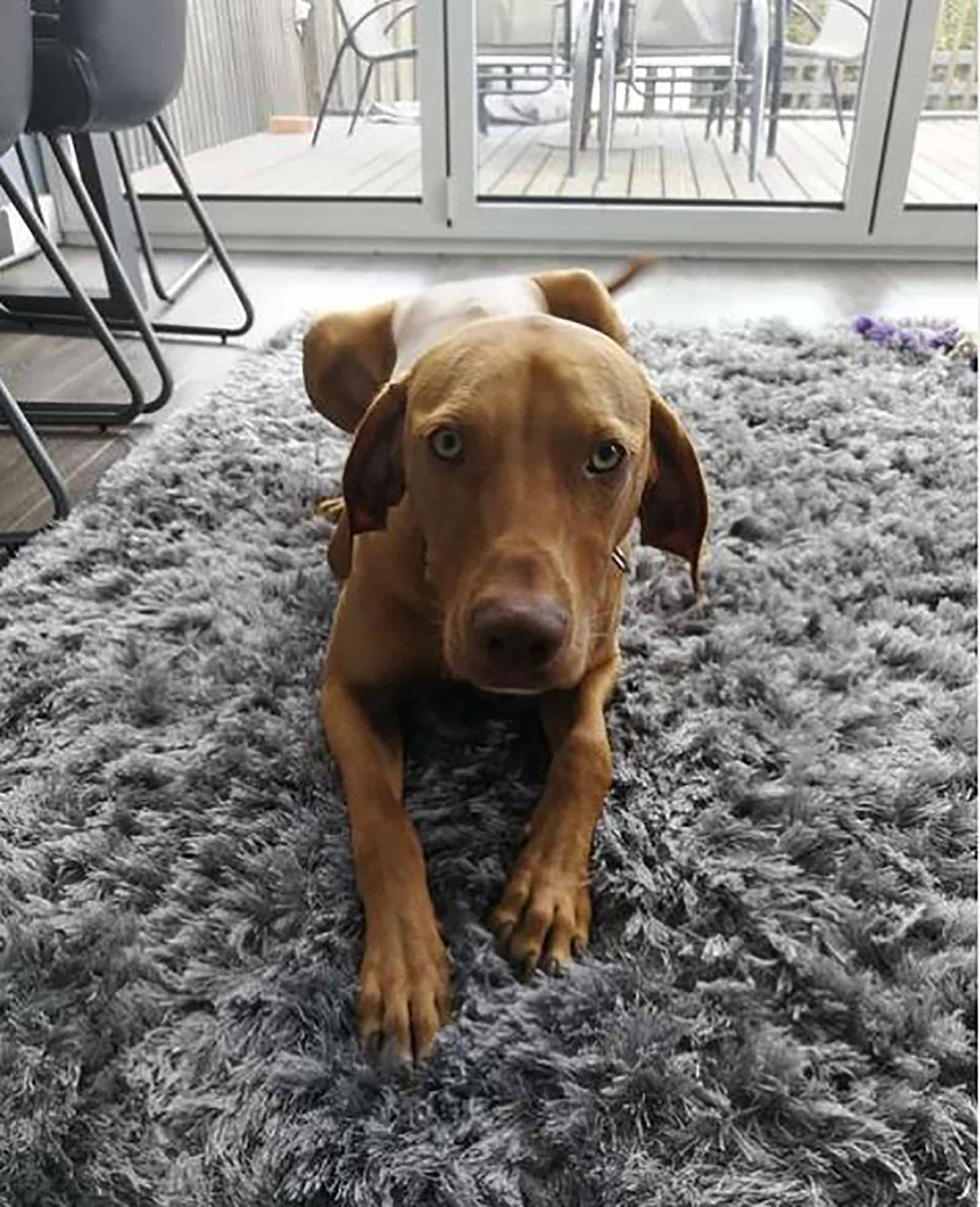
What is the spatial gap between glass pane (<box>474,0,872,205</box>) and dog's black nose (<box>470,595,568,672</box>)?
305 centimetres

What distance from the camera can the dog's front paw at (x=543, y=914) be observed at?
0.94m

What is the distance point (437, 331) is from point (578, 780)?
27.3 inches

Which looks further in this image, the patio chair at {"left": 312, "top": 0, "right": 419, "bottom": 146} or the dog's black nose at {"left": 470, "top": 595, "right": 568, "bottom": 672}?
the patio chair at {"left": 312, "top": 0, "right": 419, "bottom": 146}

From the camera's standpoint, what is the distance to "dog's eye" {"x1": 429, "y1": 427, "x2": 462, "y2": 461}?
1000 millimetres

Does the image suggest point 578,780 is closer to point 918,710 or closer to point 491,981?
point 491,981

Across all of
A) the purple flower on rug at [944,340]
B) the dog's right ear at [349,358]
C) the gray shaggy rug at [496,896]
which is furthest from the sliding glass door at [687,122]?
the gray shaggy rug at [496,896]

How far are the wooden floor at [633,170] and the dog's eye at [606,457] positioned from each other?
2921 mm

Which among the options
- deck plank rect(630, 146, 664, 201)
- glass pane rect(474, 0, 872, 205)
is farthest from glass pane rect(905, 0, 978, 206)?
deck plank rect(630, 146, 664, 201)

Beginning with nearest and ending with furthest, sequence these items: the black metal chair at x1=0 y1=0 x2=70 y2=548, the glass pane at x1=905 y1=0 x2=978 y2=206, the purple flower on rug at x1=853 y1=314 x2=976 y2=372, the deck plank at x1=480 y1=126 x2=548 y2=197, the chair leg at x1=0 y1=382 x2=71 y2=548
A: the black metal chair at x1=0 y1=0 x2=70 y2=548 < the chair leg at x1=0 y1=382 x2=71 y2=548 < the purple flower on rug at x1=853 y1=314 x2=976 y2=372 < the glass pane at x1=905 y1=0 x2=978 y2=206 < the deck plank at x1=480 y1=126 x2=548 y2=197

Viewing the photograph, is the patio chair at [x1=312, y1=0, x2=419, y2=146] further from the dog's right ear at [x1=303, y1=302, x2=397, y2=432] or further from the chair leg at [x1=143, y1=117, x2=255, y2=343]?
the dog's right ear at [x1=303, y1=302, x2=397, y2=432]

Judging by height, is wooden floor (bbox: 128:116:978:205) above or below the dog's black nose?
below

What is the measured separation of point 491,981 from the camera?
922 millimetres

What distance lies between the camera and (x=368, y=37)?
12.4ft

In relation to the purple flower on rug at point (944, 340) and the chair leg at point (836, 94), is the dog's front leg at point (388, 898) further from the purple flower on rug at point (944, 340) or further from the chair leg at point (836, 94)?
the chair leg at point (836, 94)
